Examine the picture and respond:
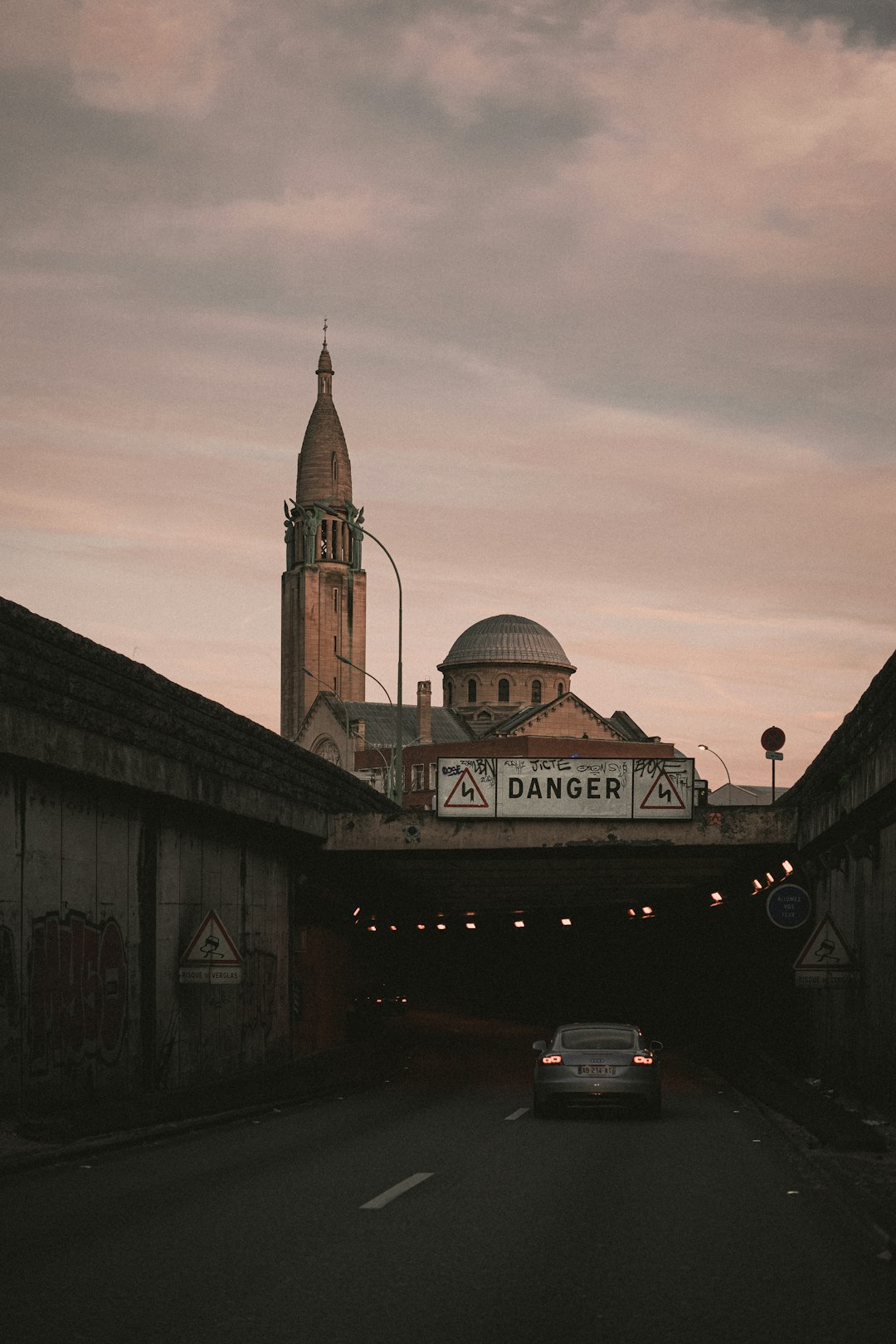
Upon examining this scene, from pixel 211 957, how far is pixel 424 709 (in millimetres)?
119821

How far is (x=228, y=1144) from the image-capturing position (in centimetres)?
1691

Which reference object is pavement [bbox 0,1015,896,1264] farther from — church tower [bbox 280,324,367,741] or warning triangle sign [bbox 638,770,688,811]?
church tower [bbox 280,324,367,741]

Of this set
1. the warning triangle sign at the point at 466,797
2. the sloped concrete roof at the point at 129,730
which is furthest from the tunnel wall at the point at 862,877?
the sloped concrete roof at the point at 129,730

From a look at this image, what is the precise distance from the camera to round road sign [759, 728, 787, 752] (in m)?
41.2

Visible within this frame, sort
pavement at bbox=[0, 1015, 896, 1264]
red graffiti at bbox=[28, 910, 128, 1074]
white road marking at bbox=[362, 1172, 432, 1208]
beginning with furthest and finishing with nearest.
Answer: red graffiti at bbox=[28, 910, 128, 1074]
pavement at bbox=[0, 1015, 896, 1264]
white road marking at bbox=[362, 1172, 432, 1208]

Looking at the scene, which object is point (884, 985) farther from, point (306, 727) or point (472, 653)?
point (472, 653)

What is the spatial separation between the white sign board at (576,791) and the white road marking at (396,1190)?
1857cm

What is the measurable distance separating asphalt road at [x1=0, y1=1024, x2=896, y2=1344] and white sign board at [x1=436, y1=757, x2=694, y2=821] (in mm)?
14714

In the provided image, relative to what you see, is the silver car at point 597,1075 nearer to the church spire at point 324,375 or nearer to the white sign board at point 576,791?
the white sign board at point 576,791

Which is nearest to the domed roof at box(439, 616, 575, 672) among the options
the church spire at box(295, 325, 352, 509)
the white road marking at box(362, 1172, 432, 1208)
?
the church spire at box(295, 325, 352, 509)

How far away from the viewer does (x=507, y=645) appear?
153750 millimetres

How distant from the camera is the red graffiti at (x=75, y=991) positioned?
18562 millimetres

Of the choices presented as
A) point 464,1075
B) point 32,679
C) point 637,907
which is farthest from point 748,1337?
point 637,907

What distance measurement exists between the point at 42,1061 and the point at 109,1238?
8956mm
